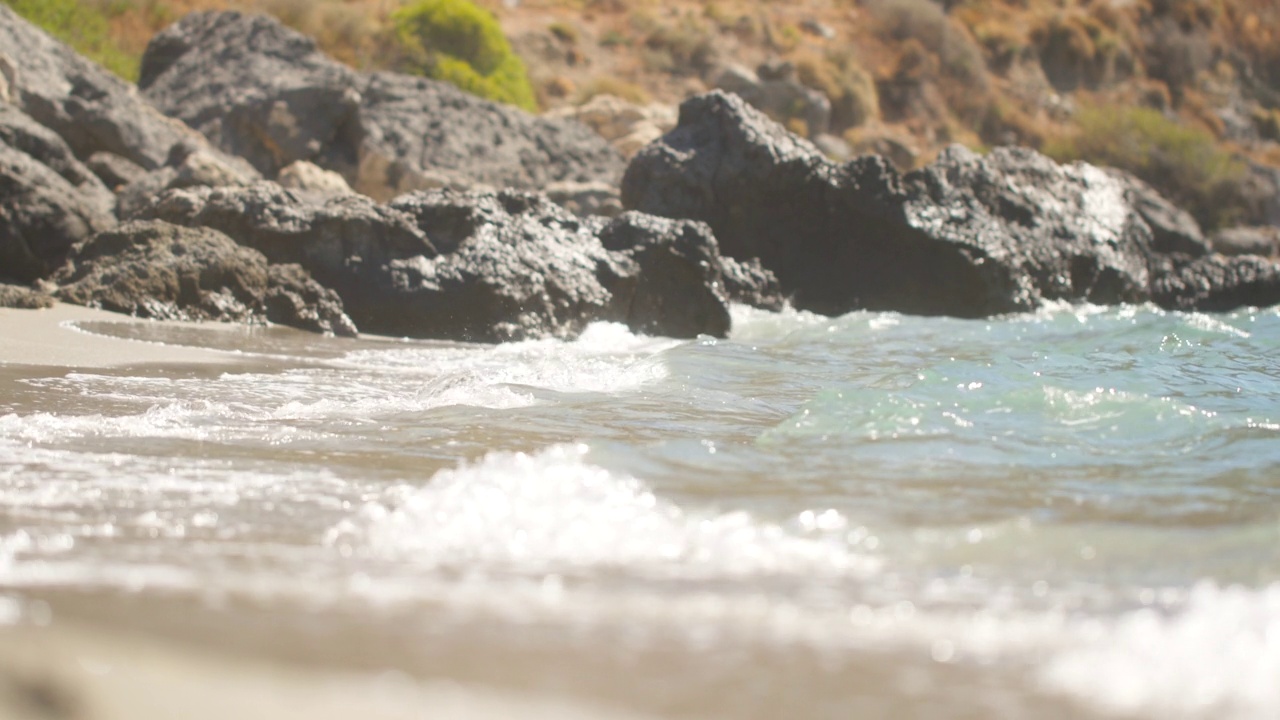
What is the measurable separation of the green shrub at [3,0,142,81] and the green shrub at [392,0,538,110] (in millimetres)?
5990

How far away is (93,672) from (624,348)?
7.24 m

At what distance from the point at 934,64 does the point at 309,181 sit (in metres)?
30.6

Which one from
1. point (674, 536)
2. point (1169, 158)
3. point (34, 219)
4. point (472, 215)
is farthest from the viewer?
point (1169, 158)

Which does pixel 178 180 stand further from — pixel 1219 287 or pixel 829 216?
pixel 1219 287

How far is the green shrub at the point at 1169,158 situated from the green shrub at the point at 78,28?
76.2 ft

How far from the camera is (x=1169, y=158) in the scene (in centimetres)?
3041

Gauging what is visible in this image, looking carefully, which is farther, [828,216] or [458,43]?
[458,43]

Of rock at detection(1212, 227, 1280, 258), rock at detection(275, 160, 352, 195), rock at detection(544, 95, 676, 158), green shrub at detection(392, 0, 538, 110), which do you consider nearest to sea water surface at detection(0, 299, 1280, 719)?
rock at detection(275, 160, 352, 195)

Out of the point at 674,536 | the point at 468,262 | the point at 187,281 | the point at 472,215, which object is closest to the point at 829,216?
the point at 472,215

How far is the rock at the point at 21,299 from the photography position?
24.4ft

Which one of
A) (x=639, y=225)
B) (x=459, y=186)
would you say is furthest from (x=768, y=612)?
(x=459, y=186)

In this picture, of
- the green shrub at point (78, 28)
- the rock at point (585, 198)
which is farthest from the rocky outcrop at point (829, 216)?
the green shrub at point (78, 28)

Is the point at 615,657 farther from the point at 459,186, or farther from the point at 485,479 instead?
the point at 459,186

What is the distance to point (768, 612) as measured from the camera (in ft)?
7.89
